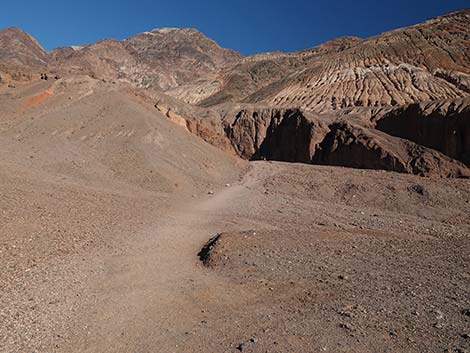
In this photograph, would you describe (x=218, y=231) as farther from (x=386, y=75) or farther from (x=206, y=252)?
(x=386, y=75)

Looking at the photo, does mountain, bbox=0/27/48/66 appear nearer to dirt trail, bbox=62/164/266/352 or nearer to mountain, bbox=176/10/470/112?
mountain, bbox=176/10/470/112

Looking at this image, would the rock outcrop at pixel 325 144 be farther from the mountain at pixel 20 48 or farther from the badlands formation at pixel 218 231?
the mountain at pixel 20 48

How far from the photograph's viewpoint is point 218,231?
1071 centimetres

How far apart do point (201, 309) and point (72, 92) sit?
1906cm

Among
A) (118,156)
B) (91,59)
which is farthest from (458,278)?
(91,59)

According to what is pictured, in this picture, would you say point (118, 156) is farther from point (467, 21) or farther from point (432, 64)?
point (467, 21)

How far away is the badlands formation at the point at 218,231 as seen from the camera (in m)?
5.30

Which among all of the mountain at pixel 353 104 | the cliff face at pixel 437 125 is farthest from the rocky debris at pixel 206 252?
the cliff face at pixel 437 125

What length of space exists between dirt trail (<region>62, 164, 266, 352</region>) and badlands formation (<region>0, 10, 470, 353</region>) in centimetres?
3

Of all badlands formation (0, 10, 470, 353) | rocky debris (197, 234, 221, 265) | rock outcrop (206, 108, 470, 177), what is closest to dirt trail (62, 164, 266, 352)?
badlands formation (0, 10, 470, 353)

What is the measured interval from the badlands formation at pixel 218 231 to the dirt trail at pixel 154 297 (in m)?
0.03

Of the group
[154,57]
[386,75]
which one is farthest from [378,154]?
[154,57]

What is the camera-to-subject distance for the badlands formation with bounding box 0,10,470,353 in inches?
209

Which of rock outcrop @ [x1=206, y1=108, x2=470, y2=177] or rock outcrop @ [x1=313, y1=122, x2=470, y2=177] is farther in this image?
rock outcrop @ [x1=206, y1=108, x2=470, y2=177]
